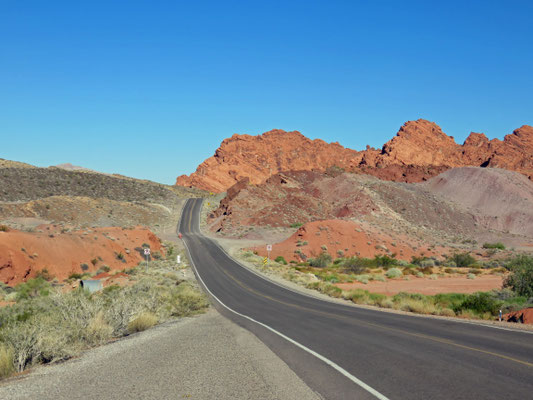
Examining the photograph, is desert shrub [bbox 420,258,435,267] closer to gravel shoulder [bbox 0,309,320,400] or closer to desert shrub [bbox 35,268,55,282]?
desert shrub [bbox 35,268,55,282]

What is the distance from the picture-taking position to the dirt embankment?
1326 inches

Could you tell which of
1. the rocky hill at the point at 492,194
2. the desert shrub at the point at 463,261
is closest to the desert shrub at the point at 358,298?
the desert shrub at the point at 463,261

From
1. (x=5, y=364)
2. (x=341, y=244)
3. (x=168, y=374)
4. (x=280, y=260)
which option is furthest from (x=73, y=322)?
(x=341, y=244)

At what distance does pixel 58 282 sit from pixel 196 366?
32.2 meters

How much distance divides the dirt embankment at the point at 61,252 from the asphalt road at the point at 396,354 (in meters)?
25.2

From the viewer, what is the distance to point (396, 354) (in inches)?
367

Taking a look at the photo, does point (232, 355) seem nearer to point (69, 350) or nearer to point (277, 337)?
point (277, 337)

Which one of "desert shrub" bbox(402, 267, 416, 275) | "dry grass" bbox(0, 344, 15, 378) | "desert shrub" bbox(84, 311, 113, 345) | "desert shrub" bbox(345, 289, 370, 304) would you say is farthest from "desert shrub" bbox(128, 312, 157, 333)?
"desert shrub" bbox(402, 267, 416, 275)

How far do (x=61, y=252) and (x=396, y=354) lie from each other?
3775cm

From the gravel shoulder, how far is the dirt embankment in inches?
1133

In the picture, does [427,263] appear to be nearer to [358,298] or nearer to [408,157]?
[358,298]

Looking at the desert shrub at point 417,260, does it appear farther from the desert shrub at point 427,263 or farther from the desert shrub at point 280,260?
the desert shrub at point 280,260

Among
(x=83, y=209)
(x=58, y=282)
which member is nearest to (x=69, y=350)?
(x=58, y=282)

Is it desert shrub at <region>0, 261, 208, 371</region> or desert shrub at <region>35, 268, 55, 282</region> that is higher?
desert shrub at <region>0, 261, 208, 371</region>
